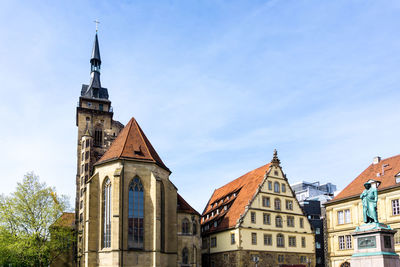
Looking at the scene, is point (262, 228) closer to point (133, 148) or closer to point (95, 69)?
point (133, 148)

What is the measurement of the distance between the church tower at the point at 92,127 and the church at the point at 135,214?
34.7 feet

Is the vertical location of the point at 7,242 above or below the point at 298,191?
below

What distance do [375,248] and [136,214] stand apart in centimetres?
2473

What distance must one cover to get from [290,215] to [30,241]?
1193 inches

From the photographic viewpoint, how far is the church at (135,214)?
40375mm

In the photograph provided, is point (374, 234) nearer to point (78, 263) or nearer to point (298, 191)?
point (78, 263)

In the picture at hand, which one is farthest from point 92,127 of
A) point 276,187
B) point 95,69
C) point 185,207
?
point 276,187

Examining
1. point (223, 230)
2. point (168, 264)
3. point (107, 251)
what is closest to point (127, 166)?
point (107, 251)

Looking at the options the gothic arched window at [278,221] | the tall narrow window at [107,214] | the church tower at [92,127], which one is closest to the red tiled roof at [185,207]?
the tall narrow window at [107,214]

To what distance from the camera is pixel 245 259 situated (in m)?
45.2

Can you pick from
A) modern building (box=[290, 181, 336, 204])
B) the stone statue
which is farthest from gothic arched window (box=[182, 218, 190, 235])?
modern building (box=[290, 181, 336, 204])

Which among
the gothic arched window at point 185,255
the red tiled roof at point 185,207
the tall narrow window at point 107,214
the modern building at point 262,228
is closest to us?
the tall narrow window at point 107,214

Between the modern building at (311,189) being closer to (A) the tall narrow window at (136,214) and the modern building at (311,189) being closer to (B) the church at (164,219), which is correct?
(B) the church at (164,219)

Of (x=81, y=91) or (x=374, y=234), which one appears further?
(x=81, y=91)
